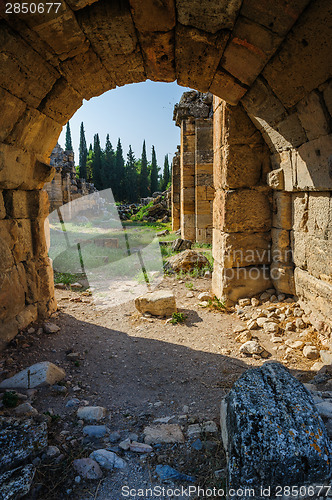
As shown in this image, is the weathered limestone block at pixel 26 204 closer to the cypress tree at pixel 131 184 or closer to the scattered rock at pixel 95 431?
the scattered rock at pixel 95 431

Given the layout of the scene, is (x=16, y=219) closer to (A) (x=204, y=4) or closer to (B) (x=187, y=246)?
(A) (x=204, y=4)

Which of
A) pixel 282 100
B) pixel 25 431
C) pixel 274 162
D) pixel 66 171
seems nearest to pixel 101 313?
→ pixel 25 431

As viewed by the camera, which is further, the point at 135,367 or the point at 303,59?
the point at 135,367

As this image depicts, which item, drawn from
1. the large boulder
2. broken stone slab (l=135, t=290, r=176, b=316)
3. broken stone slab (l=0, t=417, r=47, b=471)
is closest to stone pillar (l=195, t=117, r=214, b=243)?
the large boulder

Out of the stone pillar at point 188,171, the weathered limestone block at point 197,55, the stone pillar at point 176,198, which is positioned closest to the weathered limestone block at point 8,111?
the weathered limestone block at point 197,55

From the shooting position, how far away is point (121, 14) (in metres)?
3.13

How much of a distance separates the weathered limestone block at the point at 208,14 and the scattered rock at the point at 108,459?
389 centimetres

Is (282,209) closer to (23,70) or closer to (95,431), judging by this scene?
(23,70)

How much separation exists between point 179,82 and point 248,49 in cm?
111

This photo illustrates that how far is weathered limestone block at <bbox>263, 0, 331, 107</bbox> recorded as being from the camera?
9.21 ft

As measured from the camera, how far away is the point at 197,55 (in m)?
3.66

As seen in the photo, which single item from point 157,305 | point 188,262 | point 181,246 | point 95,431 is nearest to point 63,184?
point 181,246

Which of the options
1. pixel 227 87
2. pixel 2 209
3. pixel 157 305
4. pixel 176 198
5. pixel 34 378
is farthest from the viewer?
pixel 176 198

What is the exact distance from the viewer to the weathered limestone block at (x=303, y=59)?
2807 millimetres
